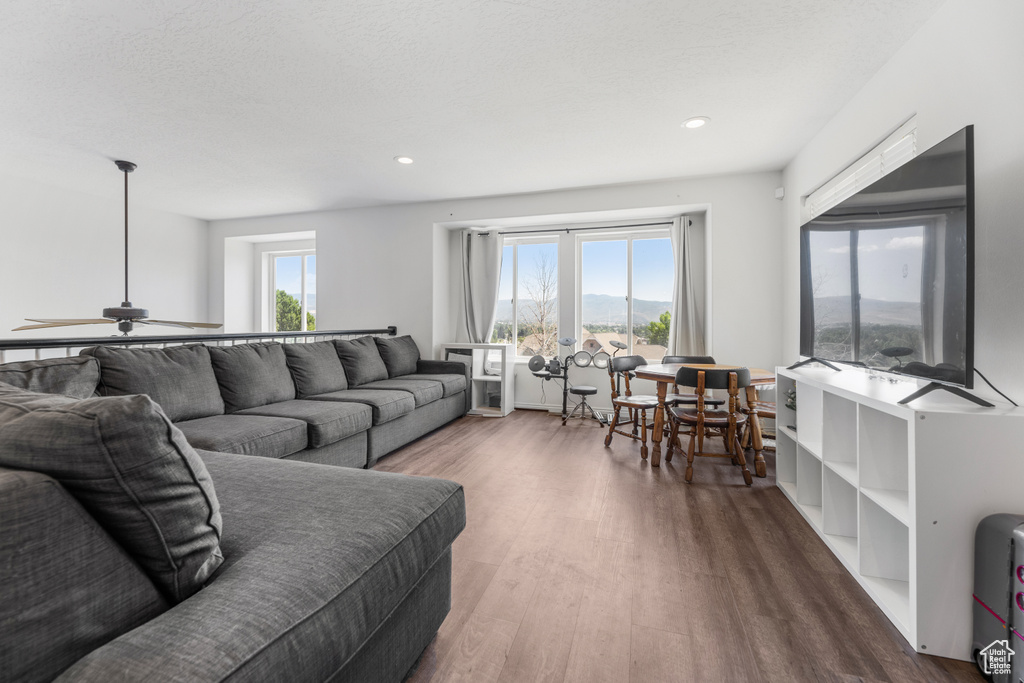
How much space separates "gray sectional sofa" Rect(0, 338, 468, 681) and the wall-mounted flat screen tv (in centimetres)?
180

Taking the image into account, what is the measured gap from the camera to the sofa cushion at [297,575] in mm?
668

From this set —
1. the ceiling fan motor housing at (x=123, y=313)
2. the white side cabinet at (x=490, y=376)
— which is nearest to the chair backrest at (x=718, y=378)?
the white side cabinet at (x=490, y=376)

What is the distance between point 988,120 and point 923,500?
1521 mm

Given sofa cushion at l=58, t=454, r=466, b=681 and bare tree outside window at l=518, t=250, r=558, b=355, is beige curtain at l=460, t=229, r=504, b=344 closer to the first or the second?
bare tree outside window at l=518, t=250, r=558, b=355

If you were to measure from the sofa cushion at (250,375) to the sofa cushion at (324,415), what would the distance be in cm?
7

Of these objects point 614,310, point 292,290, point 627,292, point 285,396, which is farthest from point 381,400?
point 292,290

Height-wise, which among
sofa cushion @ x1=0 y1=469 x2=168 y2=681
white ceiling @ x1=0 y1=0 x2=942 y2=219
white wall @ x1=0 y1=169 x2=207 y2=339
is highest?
white ceiling @ x1=0 y1=0 x2=942 y2=219

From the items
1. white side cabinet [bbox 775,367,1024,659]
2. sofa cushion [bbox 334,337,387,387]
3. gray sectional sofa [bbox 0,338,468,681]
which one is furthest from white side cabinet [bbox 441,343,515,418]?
gray sectional sofa [bbox 0,338,468,681]

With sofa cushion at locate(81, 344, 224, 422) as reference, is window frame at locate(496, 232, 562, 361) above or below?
above

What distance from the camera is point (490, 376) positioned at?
17.1 feet

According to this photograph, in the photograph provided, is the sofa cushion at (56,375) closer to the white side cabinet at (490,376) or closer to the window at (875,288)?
the white side cabinet at (490,376)

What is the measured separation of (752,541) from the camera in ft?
6.86

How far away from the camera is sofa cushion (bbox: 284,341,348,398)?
343cm

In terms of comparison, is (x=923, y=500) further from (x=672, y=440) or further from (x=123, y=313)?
(x=123, y=313)
